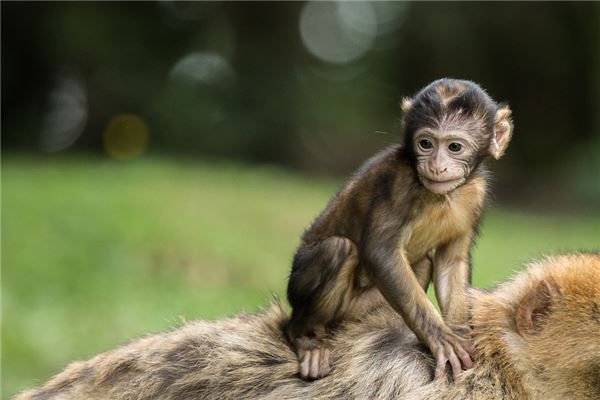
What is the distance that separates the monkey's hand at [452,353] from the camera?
4.48m

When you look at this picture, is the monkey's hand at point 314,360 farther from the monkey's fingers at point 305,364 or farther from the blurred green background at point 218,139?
the blurred green background at point 218,139

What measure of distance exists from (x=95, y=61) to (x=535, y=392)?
65.8 feet

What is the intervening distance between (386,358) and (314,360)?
1.12 ft

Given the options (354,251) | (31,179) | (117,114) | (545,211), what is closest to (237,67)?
(117,114)

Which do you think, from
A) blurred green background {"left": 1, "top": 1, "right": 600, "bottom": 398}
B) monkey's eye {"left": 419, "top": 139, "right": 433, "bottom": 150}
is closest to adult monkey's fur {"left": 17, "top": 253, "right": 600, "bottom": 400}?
monkey's eye {"left": 419, "top": 139, "right": 433, "bottom": 150}

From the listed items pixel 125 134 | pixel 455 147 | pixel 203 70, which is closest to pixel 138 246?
pixel 455 147

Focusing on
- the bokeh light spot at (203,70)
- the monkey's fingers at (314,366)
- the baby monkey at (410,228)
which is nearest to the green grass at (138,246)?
the baby monkey at (410,228)

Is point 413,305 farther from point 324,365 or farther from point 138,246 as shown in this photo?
point 138,246

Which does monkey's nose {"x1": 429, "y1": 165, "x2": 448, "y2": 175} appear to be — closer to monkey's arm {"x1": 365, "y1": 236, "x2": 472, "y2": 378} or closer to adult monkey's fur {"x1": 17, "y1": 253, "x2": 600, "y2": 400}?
monkey's arm {"x1": 365, "y1": 236, "x2": 472, "y2": 378}

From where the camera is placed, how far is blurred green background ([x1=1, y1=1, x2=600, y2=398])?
1060cm

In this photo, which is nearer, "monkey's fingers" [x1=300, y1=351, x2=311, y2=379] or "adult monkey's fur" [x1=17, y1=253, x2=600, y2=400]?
"adult monkey's fur" [x1=17, y1=253, x2=600, y2=400]

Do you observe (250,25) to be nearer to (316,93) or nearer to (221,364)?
(316,93)

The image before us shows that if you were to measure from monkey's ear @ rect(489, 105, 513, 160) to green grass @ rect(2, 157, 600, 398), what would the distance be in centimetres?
255

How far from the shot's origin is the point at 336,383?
182 inches
